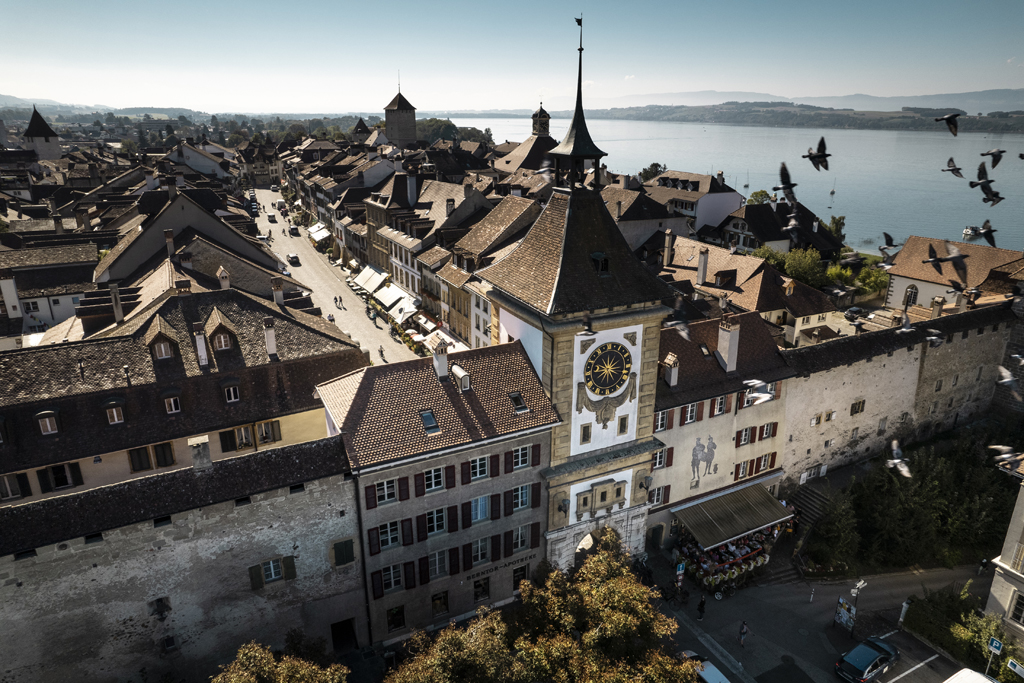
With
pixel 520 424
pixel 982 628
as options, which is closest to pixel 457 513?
pixel 520 424

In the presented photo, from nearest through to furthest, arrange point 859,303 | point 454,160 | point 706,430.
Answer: point 706,430 → point 859,303 → point 454,160

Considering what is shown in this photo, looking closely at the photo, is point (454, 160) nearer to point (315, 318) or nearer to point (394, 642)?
point (315, 318)

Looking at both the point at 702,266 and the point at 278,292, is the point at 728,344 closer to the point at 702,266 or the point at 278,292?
the point at 702,266

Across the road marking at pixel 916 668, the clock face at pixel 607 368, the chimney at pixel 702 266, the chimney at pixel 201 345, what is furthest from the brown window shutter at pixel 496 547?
the chimney at pixel 702 266

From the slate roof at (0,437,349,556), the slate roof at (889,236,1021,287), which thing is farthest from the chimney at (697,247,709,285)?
the slate roof at (0,437,349,556)

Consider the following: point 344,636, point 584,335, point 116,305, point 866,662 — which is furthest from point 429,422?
point 116,305

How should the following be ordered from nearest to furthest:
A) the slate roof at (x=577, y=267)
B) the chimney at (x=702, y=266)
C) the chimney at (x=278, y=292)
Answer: the slate roof at (x=577, y=267), the chimney at (x=278, y=292), the chimney at (x=702, y=266)

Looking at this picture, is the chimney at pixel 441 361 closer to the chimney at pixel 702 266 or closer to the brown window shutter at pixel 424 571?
the brown window shutter at pixel 424 571
